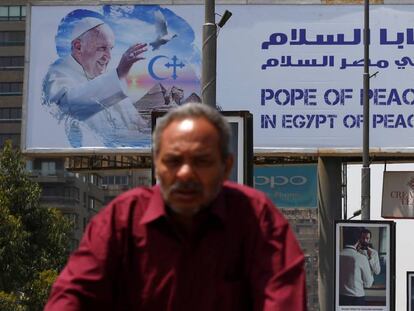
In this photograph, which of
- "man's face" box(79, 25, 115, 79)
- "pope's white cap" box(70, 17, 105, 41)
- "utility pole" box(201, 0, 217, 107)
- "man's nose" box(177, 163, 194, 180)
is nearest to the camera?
"man's nose" box(177, 163, 194, 180)

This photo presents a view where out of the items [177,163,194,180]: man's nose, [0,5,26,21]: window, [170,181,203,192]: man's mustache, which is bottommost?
[170,181,203,192]: man's mustache

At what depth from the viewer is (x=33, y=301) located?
23.5 metres

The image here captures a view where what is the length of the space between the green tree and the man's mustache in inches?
785

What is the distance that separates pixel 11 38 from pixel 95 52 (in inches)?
3306

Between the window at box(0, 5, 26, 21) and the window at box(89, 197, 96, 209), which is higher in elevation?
the window at box(0, 5, 26, 21)

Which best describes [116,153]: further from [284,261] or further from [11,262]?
[284,261]

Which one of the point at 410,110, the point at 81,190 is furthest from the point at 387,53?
the point at 81,190

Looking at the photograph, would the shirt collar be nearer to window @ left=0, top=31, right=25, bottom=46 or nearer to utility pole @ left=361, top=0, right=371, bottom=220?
utility pole @ left=361, top=0, right=371, bottom=220

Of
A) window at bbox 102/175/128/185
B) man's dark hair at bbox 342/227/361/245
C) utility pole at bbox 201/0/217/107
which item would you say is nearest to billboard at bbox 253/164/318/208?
man's dark hair at bbox 342/227/361/245

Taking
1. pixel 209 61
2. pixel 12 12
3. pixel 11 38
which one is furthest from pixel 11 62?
pixel 209 61

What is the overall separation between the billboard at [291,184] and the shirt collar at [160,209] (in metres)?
22.3

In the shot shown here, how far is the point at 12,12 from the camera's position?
109250 millimetres

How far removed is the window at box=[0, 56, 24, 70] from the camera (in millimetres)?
107188

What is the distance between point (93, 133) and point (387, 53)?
6622 mm
